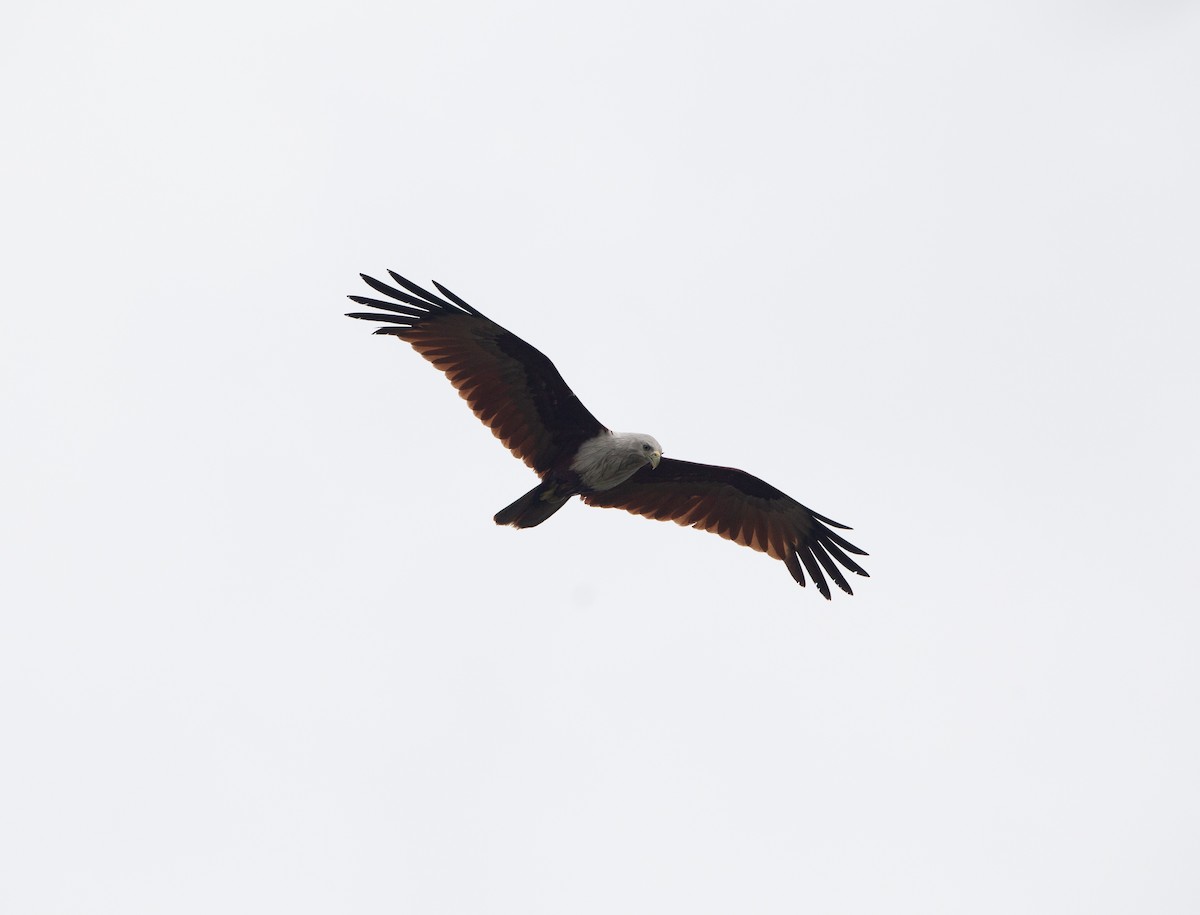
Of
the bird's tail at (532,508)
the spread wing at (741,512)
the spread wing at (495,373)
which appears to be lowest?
the spread wing at (741,512)

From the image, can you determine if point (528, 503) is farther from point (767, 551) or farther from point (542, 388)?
point (767, 551)

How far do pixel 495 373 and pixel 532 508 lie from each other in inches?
55.6

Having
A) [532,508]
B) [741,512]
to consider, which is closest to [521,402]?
[532,508]

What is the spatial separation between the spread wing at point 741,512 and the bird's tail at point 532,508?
90 centimetres

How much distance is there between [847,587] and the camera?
49.1 ft

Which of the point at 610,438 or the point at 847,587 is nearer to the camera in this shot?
the point at 610,438

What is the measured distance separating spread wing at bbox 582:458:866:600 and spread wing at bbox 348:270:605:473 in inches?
40.4

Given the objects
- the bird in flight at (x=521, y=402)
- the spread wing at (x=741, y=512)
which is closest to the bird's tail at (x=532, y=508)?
the bird in flight at (x=521, y=402)

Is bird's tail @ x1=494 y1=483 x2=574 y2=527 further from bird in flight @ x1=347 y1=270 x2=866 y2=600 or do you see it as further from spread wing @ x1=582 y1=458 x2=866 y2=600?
spread wing @ x1=582 y1=458 x2=866 y2=600

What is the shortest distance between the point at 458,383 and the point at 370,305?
1168 millimetres

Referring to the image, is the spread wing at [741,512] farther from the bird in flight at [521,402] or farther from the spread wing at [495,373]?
the spread wing at [495,373]

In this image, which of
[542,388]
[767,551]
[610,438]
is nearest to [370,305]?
[542,388]

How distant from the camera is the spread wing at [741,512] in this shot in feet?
47.7

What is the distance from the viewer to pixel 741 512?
1505cm
